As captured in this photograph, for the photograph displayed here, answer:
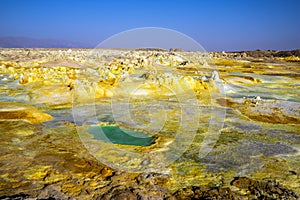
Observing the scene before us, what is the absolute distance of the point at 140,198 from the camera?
3.40m

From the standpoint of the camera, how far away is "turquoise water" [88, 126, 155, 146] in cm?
565

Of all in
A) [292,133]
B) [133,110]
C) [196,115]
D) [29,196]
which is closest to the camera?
[29,196]

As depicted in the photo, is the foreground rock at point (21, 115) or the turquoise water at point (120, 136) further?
the foreground rock at point (21, 115)

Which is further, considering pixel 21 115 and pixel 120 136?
pixel 21 115

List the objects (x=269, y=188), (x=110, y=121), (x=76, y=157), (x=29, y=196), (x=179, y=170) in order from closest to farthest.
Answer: (x=29, y=196) < (x=269, y=188) < (x=179, y=170) < (x=76, y=157) < (x=110, y=121)

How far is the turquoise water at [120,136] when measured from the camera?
223 inches

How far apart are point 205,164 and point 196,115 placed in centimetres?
337

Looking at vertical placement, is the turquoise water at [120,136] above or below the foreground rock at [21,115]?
below

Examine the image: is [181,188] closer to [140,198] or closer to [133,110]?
[140,198]

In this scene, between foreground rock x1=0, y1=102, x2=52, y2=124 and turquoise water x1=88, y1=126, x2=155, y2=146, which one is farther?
foreground rock x1=0, y1=102, x2=52, y2=124

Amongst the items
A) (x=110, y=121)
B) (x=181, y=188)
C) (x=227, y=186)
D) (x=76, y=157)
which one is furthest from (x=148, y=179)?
(x=110, y=121)

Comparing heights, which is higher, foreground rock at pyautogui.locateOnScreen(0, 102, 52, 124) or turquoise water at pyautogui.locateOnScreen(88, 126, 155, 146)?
foreground rock at pyautogui.locateOnScreen(0, 102, 52, 124)

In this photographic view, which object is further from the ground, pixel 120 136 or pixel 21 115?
pixel 21 115

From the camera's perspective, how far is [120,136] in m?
6.03
